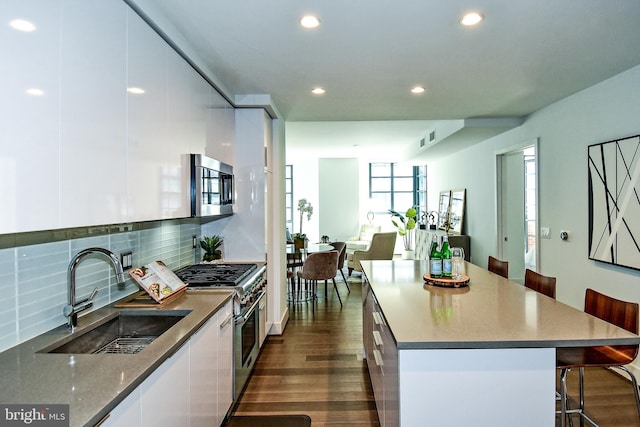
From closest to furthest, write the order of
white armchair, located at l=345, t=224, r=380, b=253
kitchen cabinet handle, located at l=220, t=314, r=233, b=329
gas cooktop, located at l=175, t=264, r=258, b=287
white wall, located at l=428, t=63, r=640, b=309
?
kitchen cabinet handle, located at l=220, t=314, r=233, b=329
gas cooktop, located at l=175, t=264, r=258, b=287
white wall, located at l=428, t=63, r=640, b=309
white armchair, located at l=345, t=224, r=380, b=253

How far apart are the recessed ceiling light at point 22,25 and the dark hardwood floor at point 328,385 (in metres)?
2.44

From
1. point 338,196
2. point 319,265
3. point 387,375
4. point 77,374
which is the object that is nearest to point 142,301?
point 77,374

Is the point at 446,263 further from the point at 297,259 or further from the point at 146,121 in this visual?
the point at 297,259

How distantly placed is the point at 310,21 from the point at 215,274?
6.01ft

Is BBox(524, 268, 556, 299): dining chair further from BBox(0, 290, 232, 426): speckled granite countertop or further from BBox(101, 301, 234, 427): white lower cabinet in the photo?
BBox(0, 290, 232, 426): speckled granite countertop

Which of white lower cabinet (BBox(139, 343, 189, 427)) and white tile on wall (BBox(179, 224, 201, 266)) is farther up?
white tile on wall (BBox(179, 224, 201, 266))

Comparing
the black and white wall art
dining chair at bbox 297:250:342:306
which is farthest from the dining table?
the black and white wall art

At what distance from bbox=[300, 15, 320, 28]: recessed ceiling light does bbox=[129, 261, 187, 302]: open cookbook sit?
5.52 ft

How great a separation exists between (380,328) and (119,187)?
154 cm

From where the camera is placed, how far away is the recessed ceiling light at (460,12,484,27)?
207cm

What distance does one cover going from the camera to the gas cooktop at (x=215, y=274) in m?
2.54

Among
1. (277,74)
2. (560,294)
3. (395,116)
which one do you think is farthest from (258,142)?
(560,294)

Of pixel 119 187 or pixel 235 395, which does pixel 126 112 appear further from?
pixel 235 395

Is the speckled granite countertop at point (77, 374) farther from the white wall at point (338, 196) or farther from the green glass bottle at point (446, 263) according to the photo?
the white wall at point (338, 196)
